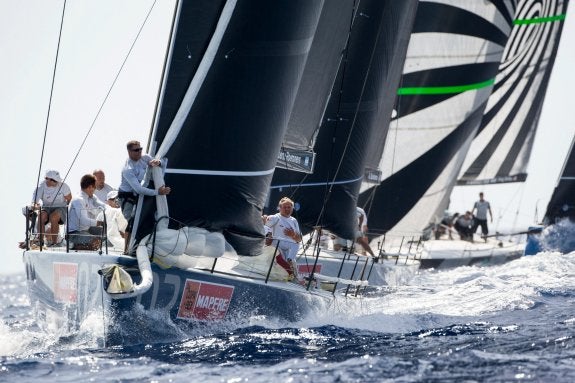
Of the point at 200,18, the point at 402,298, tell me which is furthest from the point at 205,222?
the point at 402,298

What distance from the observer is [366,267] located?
15.9 metres

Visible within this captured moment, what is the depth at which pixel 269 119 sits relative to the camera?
9.81m

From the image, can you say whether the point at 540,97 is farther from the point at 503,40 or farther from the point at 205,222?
the point at 205,222

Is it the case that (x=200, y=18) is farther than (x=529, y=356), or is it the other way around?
(x=200, y=18)

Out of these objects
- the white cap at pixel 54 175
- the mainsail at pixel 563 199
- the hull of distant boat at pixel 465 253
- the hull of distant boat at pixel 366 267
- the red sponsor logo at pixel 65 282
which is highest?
the mainsail at pixel 563 199

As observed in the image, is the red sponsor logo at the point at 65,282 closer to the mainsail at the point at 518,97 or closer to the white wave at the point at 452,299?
the white wave at the point at 452,299

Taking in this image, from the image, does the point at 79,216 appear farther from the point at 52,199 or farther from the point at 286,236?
the point at 286,236

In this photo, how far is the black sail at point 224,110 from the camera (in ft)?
30.5

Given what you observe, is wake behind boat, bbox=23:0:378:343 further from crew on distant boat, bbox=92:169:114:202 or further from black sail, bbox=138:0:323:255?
crew on distant boat, bbox=92:169:114:202

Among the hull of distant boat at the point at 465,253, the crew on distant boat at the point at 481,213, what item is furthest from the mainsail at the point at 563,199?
the crew on distant boat at the point at 481,213

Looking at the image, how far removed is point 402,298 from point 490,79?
8648mm

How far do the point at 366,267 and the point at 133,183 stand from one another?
7.44m

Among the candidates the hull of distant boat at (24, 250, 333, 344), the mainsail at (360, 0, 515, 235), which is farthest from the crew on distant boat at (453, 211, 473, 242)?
the hull of distant boat at (24, 250, 333, 344)

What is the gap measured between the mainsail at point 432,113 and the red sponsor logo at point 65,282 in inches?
375
